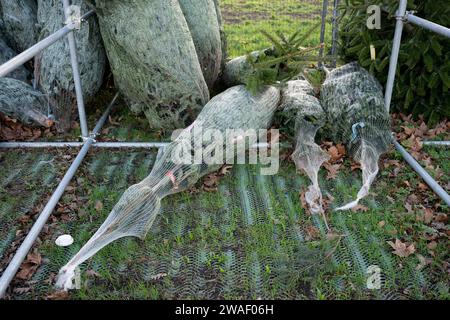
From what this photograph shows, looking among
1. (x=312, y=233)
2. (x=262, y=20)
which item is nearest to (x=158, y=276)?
(x=312, y=233)

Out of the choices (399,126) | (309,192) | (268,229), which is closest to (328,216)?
(309,192)

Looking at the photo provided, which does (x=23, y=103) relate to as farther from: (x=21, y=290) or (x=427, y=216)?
(x=427, y=216)

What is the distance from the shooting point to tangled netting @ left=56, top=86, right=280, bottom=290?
3.15 metres

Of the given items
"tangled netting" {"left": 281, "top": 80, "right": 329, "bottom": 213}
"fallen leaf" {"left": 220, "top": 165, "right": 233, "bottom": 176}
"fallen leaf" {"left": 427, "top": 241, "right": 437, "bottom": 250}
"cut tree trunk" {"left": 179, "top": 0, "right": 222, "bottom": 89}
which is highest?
"cut tree trunk" {"left": 179, "top": 0, "right": 222, "bottom": 89}

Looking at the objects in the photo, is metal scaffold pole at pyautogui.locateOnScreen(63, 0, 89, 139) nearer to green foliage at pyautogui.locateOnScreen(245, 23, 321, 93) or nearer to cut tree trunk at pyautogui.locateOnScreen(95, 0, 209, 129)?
cut tree trunk at pyautogui.locateOnScreen(95, 0, 209, 129)

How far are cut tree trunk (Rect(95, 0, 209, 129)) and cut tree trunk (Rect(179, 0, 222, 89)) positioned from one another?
33 centimetres

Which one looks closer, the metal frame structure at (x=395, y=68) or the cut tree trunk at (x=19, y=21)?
the metal frame structure at (x=395, y=68)

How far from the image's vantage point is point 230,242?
10.7 ft

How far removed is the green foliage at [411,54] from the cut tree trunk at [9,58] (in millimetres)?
3628

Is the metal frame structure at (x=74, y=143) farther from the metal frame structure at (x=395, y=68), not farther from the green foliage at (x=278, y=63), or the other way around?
the green foliage at (x=278, y=63)

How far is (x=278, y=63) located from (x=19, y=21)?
2985 mm

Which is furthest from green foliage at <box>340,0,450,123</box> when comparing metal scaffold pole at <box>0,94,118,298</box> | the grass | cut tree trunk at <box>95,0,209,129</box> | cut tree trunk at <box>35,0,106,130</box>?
metal scaffold pole at <box>0,94,118,298</box>

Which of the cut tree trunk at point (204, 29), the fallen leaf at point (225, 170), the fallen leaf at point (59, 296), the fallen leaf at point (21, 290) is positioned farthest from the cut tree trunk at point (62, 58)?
the fallen leaf at point (59, 296)

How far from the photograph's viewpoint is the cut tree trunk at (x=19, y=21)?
16.3 feet
